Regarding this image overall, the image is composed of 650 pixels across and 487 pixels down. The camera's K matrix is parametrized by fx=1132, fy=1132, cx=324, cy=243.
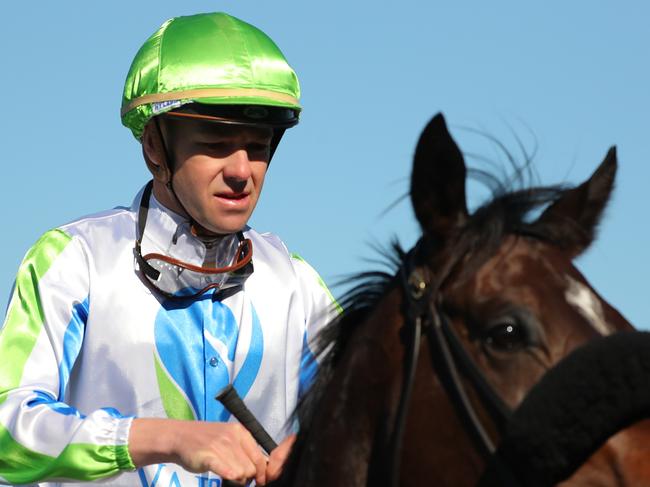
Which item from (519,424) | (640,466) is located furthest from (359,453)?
(640,466)

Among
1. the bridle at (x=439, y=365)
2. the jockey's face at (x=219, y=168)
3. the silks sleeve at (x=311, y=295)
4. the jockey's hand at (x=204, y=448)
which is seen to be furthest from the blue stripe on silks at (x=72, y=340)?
the bridle at (x=439, y=365)

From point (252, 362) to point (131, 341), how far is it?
509mm

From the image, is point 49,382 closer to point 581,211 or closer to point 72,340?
point 72,340

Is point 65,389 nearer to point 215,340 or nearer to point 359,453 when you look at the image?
point 215,340

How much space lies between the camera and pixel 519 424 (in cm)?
271

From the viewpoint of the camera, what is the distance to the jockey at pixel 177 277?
4.21 metres

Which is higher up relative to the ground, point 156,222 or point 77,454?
point 156,222

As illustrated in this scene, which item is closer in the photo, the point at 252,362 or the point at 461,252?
the point at 461,252

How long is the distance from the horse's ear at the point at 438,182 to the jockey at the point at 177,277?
1041 mm

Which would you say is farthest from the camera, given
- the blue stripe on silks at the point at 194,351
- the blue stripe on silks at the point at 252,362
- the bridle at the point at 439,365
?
the blue stripe on silks at the point at 252,362

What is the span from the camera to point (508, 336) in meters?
2.79

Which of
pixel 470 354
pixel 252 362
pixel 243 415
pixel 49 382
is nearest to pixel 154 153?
pixel 252 362

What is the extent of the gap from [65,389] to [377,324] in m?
1.60

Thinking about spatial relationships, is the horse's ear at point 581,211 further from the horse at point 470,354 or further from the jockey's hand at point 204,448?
the jockey's hand at point 204,448
